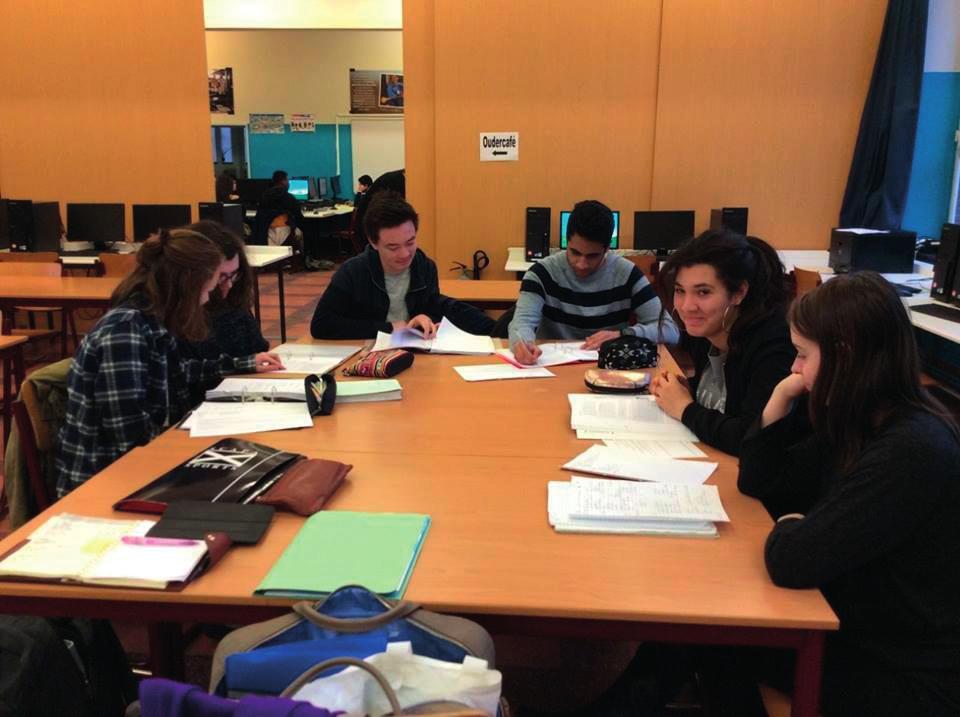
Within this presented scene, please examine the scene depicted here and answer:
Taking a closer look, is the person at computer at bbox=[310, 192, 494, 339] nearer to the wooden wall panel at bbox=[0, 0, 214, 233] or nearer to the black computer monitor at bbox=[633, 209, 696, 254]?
the black computer monitor at bbox=[633, 209, 696, 254]

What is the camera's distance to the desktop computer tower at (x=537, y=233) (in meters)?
5.82

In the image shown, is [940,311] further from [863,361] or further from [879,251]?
[863,361]

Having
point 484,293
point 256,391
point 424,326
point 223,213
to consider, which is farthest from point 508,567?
point 223,213

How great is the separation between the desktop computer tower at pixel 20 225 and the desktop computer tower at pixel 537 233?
12.7ft

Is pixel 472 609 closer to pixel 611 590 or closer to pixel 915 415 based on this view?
pixel 611 590

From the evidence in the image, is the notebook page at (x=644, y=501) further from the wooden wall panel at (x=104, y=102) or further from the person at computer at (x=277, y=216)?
the person at computer at (x=277, y=216)

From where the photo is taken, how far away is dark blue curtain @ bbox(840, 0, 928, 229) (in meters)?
5.51

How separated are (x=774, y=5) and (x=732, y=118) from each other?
0.81m

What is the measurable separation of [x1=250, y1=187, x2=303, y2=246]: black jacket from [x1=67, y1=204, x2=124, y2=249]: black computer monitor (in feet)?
8.95

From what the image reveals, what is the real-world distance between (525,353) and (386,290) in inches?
33.0

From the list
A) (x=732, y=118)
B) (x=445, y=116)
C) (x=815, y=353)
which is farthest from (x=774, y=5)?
(x=815, y=353)

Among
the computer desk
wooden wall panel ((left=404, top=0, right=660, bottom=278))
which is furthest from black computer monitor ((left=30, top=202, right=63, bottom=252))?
the computer desk

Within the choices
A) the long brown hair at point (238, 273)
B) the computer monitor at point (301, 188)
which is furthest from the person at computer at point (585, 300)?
the computer monitor at point (301, 188)

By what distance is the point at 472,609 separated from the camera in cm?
120
